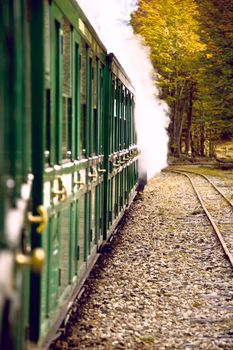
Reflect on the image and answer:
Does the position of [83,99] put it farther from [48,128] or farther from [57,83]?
[48,128]

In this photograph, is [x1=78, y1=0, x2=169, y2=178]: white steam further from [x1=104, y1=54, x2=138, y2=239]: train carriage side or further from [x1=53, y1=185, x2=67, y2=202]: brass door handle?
[x1=53, y1=185, x2=67, y2=202]: brass door handle

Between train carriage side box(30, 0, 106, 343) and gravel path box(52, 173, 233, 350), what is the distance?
1.45 feet

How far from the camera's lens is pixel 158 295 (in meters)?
7.35

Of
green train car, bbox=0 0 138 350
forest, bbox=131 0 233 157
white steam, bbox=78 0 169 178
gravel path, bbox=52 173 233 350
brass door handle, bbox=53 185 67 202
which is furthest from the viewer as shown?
forest, bbox=131 0 233 157

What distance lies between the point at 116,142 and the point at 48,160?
20.9 ft

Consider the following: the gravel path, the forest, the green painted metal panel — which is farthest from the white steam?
the green painted metal panel

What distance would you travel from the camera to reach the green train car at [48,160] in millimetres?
2529

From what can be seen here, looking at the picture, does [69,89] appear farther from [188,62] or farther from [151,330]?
[188,62]

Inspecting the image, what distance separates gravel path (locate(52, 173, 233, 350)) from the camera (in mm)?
5711

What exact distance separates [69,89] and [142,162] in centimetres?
1408

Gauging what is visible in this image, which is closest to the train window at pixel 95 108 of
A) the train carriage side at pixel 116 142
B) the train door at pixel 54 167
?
the train carriage side at pixel 116 142

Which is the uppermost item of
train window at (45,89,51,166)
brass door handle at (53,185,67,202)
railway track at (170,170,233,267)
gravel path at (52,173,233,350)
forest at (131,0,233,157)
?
forest at (131,0,233,157)

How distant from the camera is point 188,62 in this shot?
121 feet

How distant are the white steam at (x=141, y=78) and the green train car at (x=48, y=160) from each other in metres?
6.35
